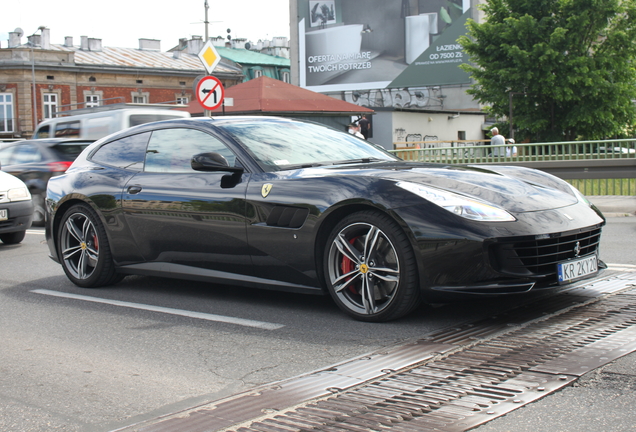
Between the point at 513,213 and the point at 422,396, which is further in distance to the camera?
the point at 513,213

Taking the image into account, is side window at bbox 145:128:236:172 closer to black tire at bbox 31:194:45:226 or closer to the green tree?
black tire at bbox 31:194:45:226

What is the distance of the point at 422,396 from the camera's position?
343cm

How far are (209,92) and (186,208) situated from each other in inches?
390

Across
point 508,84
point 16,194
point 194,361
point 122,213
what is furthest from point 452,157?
point 508,84

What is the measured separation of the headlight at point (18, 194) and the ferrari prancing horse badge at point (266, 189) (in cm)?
606

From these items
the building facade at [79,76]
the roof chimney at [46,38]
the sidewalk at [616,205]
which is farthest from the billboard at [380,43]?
the sidewalk at [616,205]

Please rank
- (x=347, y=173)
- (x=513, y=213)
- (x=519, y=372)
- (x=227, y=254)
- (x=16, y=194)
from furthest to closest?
(x=16, y=194), (x=227, y=254), (x=347, y=173), (x=513, y=213), (x=519, y=372)

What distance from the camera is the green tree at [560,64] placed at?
38938 mm

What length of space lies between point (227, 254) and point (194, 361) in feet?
4.49

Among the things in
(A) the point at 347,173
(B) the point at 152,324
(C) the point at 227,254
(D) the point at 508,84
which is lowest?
(B) the point at 152,324

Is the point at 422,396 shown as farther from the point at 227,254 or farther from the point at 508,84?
the point at 508,84

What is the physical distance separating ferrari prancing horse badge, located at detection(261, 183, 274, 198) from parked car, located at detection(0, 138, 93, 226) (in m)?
8.51

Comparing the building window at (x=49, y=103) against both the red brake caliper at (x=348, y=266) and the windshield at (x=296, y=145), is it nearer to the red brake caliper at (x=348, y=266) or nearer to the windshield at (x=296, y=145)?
the windshield at (x=296, y=145)

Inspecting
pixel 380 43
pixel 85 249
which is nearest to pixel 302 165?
pixel 85 249
